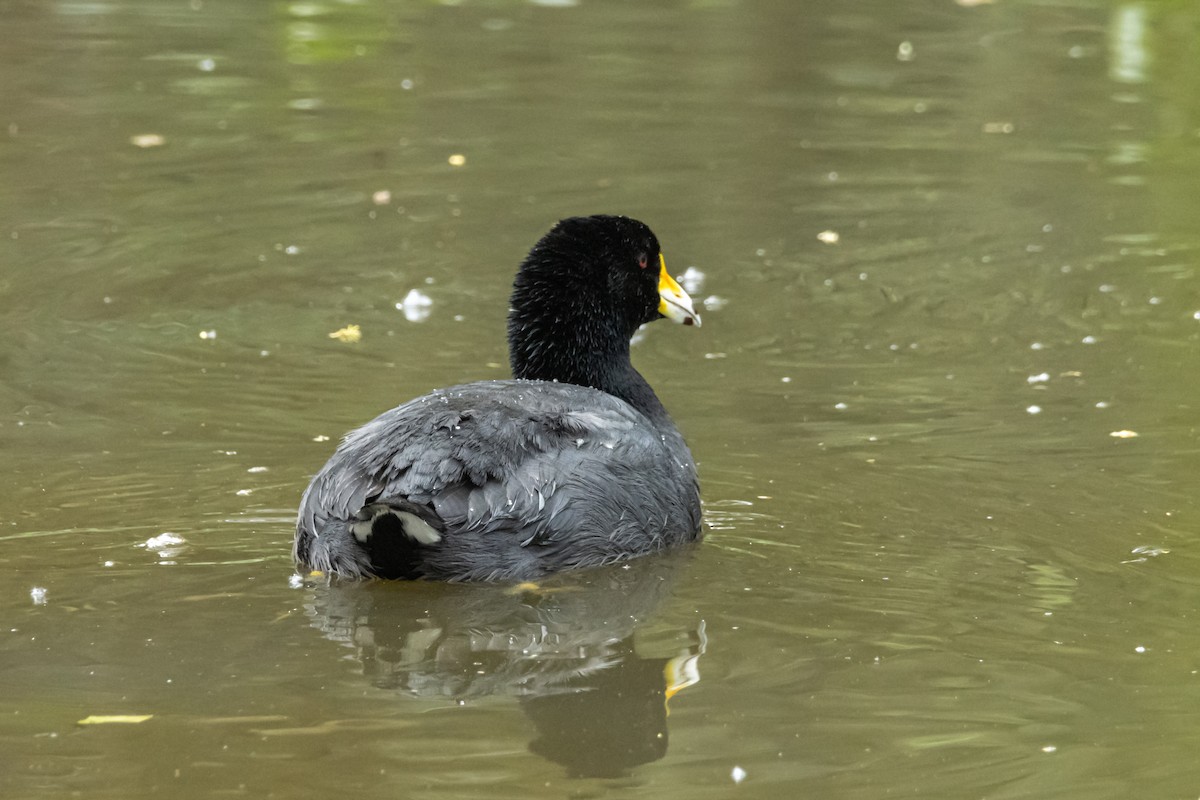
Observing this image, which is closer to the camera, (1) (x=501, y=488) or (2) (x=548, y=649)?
(2) (x=548, y=649)

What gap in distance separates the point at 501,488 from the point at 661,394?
2.95 m

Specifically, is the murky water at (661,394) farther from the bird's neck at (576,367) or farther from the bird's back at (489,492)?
the bird's neck at (576,367)

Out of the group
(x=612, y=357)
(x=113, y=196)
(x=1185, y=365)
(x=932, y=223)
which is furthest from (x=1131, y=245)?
(x=113, y=196)

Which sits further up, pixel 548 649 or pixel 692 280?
pixel 548 649

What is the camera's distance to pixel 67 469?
800 centimetres

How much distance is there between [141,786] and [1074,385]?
590cm

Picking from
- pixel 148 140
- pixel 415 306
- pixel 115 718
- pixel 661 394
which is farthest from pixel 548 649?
pixel 148 140

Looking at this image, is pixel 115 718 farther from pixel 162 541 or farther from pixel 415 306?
pixel 415 306

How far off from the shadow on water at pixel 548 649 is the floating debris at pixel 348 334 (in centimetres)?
360

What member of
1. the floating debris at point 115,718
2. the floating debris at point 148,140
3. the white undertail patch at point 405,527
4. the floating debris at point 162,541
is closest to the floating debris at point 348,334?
the floating debris at point 162,541

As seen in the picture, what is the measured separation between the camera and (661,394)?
9.34 meters

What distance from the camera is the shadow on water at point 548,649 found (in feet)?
18.1

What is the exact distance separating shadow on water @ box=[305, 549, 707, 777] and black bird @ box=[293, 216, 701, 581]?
10 centimetres

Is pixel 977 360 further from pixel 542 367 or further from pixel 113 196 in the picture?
pixel 113 196
